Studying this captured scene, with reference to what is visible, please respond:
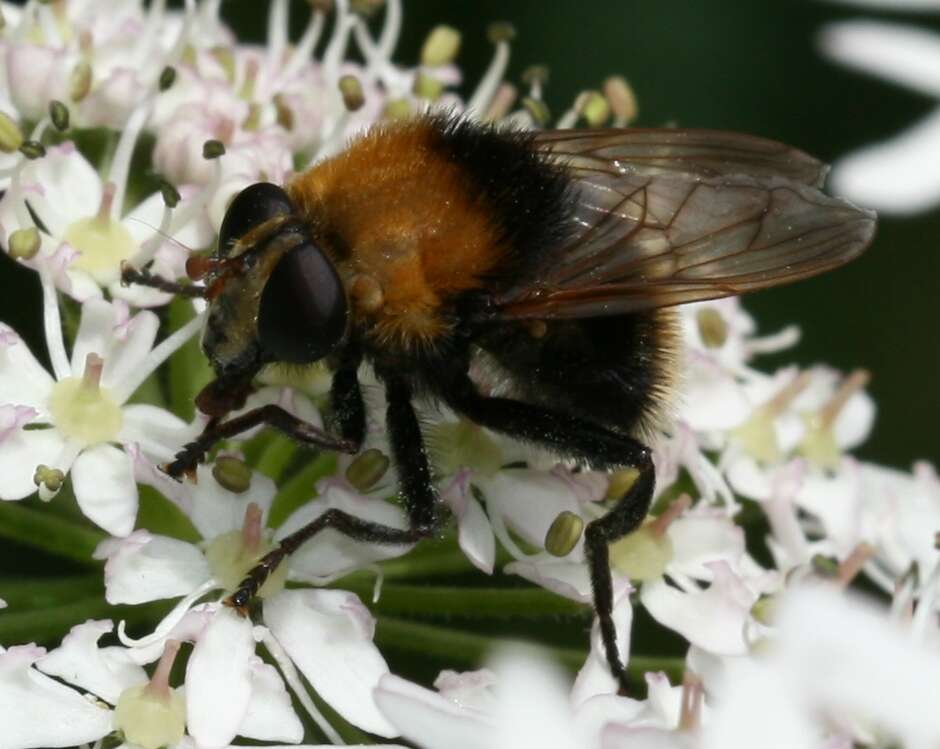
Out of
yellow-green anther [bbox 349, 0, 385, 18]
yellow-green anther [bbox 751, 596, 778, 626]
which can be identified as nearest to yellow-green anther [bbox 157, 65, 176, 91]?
yellow-green anther [bbox 349, 0, 385, 18]

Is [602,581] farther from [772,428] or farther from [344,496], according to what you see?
[772,428]

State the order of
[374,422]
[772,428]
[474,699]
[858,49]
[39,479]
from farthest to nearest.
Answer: [858,49] < [772,428] < [374,422] < [39,479] < [474,699]

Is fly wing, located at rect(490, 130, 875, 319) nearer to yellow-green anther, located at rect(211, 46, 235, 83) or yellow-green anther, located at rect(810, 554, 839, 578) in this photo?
yellow-green anther, located at rect(810, 554, 839, 578)

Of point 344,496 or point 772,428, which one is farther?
point 772,428

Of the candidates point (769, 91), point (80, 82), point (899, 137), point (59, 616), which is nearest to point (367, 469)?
point (59, 616)

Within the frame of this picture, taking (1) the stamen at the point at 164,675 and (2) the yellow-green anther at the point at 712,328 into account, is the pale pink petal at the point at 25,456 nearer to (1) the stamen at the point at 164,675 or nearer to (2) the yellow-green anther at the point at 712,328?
(1) the stamen at the point at 164,675

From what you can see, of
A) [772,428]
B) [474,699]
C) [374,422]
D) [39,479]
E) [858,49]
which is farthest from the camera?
[858,49]

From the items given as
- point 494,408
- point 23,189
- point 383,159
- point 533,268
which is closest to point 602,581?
point 494,408
